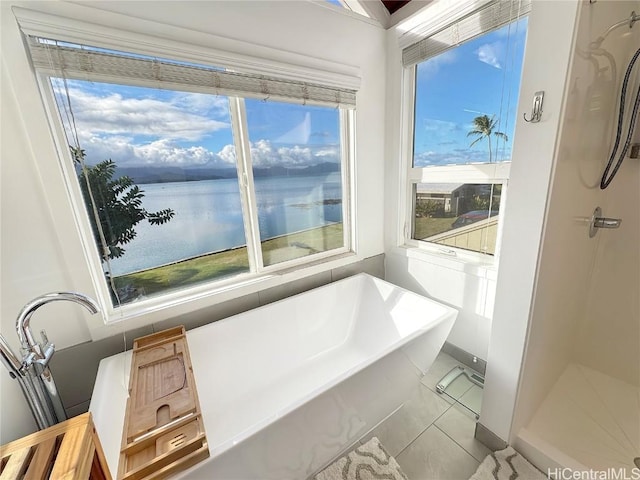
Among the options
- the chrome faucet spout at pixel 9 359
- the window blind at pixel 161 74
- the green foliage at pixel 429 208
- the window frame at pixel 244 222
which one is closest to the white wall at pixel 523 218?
the green foliage at pixel 429 208

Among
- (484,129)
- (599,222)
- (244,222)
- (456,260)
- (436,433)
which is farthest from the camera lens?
(456,260)

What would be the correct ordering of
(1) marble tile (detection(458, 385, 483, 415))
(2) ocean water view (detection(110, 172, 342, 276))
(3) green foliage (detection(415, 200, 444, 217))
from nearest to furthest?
(2) ocean water view (detection(110, 172, 342, 276)), (1) marble tile (detection(458, 385, 483, 415)), (3) green foliage (detection(415, 200, 444, 217))

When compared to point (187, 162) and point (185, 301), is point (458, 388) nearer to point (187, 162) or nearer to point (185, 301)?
point (185, 301)

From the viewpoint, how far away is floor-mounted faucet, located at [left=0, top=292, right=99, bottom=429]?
0.83 m

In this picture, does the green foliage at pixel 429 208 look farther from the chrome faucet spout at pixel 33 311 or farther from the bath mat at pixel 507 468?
the chrome faucet spout at pixel 33 311

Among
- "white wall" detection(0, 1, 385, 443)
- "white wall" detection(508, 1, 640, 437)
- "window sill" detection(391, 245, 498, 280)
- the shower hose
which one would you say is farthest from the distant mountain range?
the shower hose

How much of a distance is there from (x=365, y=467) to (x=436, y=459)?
37 centimetres

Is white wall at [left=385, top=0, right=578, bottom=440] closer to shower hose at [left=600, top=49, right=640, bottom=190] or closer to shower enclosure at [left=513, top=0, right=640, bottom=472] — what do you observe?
shower enclosure at [left=513, top=0, right=640, bottom=472]


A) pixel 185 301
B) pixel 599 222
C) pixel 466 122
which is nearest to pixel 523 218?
pixel 599 222

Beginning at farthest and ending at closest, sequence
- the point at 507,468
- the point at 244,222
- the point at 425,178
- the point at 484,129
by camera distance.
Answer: the point at 425,178 < the point at 244,222 < the point at 484,129 < the point at 507,468

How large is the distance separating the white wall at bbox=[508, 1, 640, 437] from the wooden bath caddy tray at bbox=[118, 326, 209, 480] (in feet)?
4.68

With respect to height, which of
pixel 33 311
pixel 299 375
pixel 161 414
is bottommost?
pixel 299 375

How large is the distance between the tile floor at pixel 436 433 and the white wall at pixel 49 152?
4.33 feet

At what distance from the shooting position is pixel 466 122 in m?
1.72
